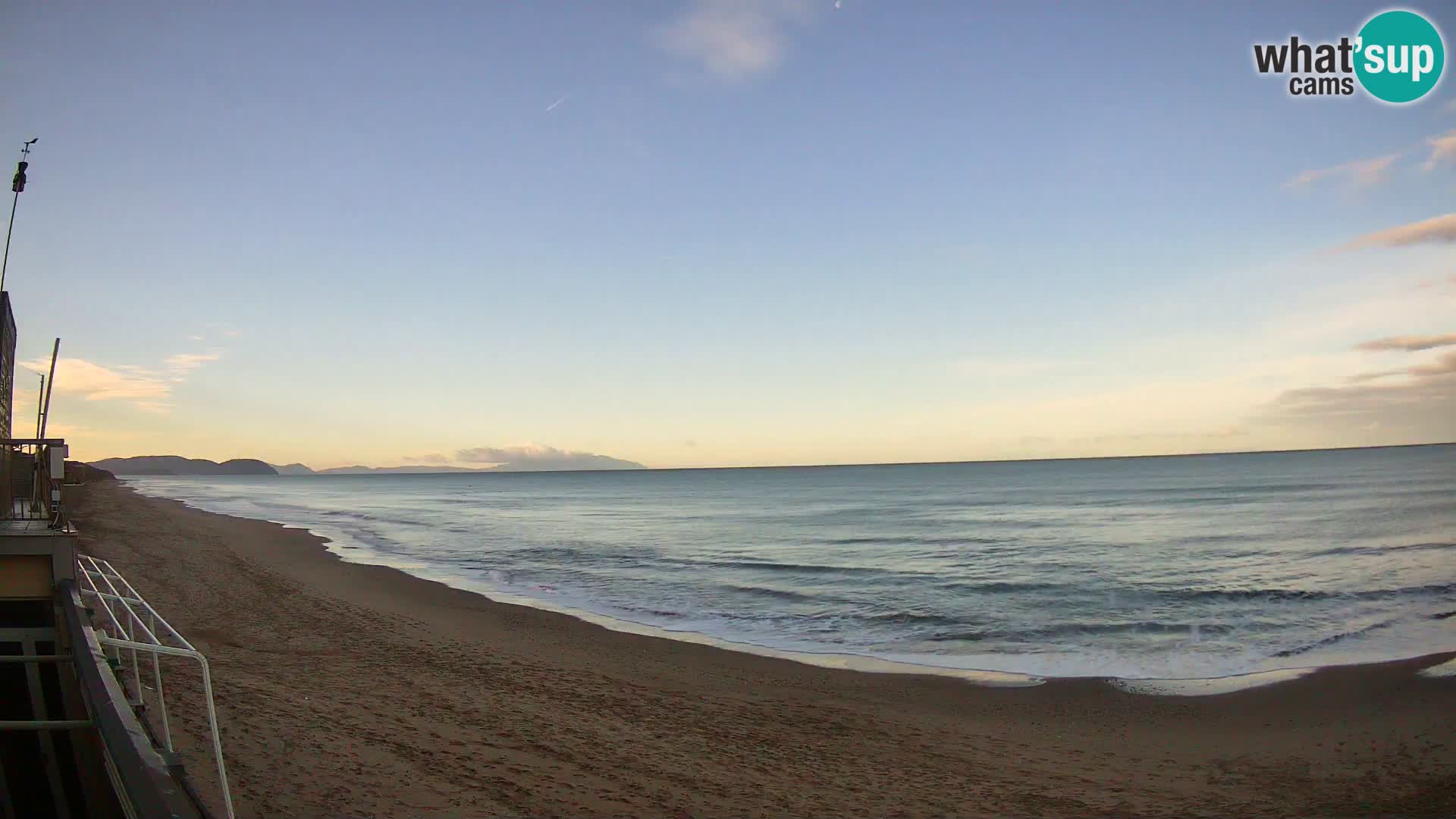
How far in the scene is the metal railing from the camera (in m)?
9.80

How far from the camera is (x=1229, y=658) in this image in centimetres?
1463

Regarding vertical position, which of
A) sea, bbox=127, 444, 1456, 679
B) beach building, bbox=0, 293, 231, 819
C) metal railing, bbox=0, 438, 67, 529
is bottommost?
sea, bbox=127, 444, 1456, 679

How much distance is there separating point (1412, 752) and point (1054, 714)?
3.93 m

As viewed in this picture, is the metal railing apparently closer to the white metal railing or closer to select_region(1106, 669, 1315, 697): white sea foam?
the white metal railing

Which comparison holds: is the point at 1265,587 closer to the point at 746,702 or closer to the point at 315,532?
the point at 746,702

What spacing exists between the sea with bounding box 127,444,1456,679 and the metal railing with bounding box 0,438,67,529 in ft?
34.2

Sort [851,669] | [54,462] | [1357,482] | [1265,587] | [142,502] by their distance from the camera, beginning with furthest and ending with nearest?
[1357,482] < [142,502] < [1265,587] < [851,669] < [54,462]

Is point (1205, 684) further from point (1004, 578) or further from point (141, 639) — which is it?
point (141, 639)

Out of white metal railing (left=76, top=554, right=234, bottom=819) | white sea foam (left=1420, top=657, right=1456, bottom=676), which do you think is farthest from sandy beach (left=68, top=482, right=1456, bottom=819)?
white metal railing (left=76, top=554, right=234, bottom=819)

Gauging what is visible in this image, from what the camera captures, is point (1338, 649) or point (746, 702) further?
point (1338, 649)

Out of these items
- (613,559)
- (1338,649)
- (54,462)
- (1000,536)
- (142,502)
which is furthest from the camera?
(142,502)

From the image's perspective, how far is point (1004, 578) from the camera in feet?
81.8

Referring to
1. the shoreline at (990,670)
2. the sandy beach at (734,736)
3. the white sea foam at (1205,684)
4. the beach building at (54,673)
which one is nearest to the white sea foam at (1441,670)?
the sandy beach at (734,736)

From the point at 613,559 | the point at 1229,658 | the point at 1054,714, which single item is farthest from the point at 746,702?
the point at 613,559
